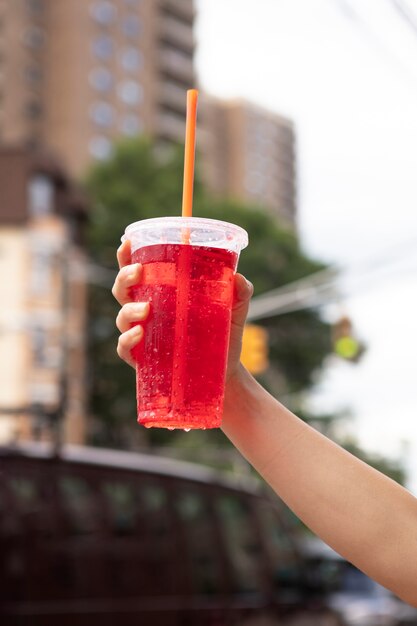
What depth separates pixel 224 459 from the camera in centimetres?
4147

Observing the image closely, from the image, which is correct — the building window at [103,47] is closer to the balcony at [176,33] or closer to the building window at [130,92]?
the building window at [130,92]

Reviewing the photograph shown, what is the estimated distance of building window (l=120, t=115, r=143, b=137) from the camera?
3113 inches

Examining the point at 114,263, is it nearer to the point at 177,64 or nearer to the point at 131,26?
the point at 131,26

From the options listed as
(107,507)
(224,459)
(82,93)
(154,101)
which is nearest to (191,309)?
(107,507)

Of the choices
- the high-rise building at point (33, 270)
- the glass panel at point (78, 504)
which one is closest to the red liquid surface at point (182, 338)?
the glass panel at point (78, 504)

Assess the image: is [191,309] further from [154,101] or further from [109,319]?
[154,101]

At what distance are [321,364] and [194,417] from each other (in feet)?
137

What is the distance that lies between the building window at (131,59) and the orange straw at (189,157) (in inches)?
3153

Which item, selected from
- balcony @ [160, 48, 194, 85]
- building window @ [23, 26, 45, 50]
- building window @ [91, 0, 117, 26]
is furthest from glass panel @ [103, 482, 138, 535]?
balcony @ [160, 48, 194, 85]

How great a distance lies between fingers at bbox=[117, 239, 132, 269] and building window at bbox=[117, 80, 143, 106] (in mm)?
78689

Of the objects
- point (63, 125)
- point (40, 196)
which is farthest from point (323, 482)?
point (63, 125)

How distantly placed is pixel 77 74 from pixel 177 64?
1227 centimetres

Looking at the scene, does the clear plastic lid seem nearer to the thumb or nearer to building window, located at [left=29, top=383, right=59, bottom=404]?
the thumb

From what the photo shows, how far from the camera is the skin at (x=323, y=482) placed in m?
2.01
